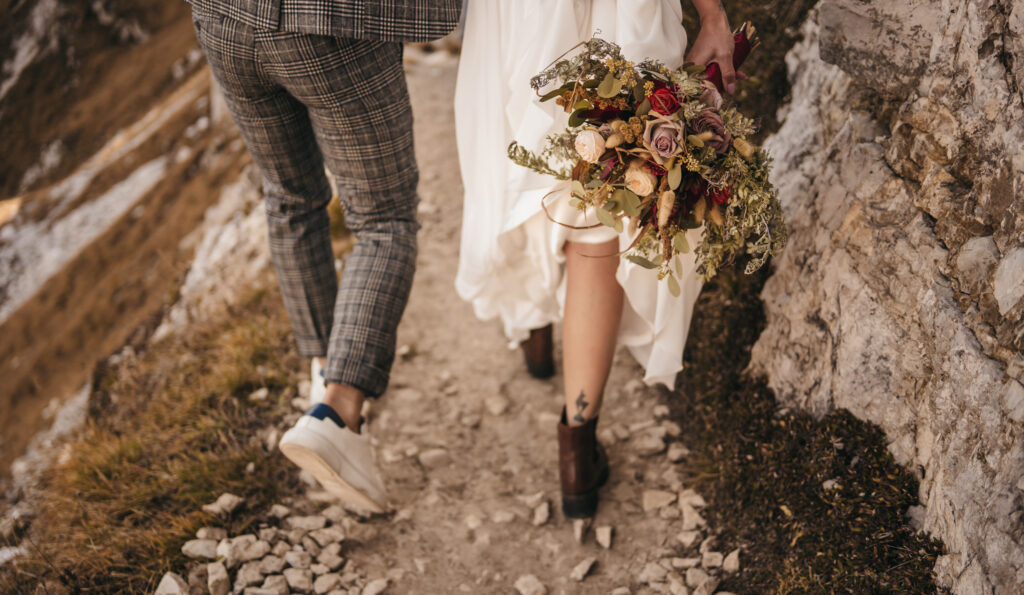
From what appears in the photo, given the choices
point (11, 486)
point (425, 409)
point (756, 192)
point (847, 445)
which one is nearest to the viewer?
point (756, 192)

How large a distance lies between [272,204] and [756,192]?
1780mm

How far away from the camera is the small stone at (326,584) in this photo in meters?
2.41

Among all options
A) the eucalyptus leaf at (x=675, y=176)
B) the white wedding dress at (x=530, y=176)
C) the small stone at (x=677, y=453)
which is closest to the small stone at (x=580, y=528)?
the small stone at (x=677, y=453)

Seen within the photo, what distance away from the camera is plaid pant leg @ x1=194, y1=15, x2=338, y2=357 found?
204 centimetres

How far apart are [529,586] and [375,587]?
56 cm

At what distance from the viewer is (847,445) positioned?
226 cm

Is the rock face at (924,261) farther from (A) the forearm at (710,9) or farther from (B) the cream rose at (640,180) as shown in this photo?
(B) the cream rose at (640,180)

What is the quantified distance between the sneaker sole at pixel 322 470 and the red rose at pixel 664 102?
150 cm

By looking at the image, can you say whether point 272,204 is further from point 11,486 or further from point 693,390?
point 11,486

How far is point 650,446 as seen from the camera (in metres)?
2.86

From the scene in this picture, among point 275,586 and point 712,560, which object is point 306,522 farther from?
point 712,560

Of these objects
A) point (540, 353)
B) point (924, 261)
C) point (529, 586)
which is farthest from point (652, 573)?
point (924, 261)

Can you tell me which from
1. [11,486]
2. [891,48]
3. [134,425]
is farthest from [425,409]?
[11,486]

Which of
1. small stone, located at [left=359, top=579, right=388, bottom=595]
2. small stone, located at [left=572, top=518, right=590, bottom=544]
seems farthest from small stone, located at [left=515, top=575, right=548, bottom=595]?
small stone, located at [left=359, top=579, right=388, bottom=595]
